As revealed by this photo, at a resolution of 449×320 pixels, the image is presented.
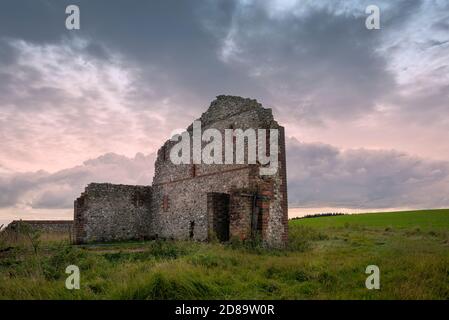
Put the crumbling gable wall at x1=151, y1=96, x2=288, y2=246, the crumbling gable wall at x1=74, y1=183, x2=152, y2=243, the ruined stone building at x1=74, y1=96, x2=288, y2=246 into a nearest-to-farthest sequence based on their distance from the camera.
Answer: the crumbling gable wall at x1=151, y1=96, x2=288, y2=246 < the ruined stone building at x1=74, y1=96, x2=288, y2=246 < the crumbling gable wall at x1=74, y1=183, x2=152, y2=243

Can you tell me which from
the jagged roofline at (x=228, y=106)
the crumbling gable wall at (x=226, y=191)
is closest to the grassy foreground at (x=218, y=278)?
the crumbling gable wall at (x=226, y=191)

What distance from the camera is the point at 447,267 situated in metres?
8.19

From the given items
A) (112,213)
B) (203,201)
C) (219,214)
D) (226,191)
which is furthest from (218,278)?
(112,213)

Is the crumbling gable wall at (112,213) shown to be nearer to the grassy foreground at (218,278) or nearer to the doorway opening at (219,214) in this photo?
the doorway opening at (219,214)

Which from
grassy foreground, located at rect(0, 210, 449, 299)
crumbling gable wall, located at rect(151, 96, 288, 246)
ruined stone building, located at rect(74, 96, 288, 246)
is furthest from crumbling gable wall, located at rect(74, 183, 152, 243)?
grassy foreground, located at rect(0, 210, 449, 299)

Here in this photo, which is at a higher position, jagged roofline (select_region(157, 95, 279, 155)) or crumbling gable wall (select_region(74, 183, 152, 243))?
jagged roofline (select_region(157, 95, 279, 155))

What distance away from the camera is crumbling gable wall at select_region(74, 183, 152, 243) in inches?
790

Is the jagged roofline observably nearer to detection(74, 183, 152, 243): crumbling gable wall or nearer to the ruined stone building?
the ruined stone building

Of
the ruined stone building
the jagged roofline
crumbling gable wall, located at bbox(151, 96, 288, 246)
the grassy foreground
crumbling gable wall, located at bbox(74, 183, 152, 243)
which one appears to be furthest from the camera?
crumbling gable wall, located at bbox(74, 183, 152, 243)

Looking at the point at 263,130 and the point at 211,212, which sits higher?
the point at 263,130

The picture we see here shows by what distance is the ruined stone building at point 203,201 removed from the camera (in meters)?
14.0
